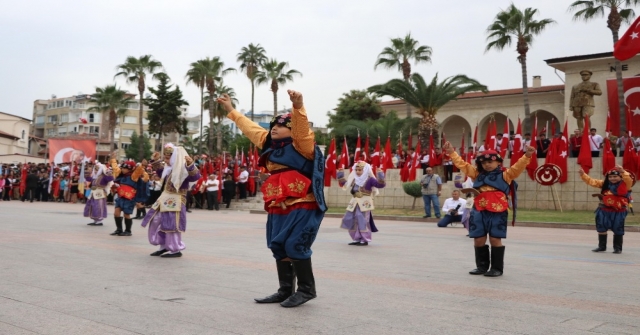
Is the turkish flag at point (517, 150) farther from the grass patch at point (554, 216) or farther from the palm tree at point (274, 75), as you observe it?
the palm tree at point (274, 75)

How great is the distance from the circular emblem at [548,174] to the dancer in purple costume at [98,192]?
1708 centimetres

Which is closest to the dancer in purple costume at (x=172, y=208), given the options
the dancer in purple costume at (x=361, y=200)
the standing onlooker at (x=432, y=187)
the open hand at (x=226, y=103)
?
the open hand at (x=226, y=103)

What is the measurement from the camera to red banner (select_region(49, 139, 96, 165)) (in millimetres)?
41334

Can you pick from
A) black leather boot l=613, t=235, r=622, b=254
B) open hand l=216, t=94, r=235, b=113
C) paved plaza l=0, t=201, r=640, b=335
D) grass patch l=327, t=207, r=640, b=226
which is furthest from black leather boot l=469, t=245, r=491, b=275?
grass patch l=327, t=207, r=640, b=226

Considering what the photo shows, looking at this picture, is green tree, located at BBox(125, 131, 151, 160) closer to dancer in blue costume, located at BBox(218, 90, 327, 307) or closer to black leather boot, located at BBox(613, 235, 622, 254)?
black leather boot, located at BBox(613, 235, 622, 254)

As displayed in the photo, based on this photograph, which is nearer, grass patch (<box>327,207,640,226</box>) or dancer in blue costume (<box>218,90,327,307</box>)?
dancer in blue costume (<box>218,90,327,307</box>)

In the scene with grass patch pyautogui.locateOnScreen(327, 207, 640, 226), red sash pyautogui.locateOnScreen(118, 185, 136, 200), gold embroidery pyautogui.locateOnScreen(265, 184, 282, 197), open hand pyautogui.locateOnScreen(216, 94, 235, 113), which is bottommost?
grass patch pyautogui.locateOnScreen(327, 207, 640, 226)

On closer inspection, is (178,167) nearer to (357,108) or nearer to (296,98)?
(296,98)

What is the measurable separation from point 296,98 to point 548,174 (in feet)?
72.4

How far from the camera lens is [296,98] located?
582 cm

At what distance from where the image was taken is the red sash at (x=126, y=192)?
13914 millimetres

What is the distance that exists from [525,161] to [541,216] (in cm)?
1599

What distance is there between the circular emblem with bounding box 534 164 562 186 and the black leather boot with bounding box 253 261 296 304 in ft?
70.5

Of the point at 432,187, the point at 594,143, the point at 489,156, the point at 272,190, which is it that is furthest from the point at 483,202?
the point at 594,143
